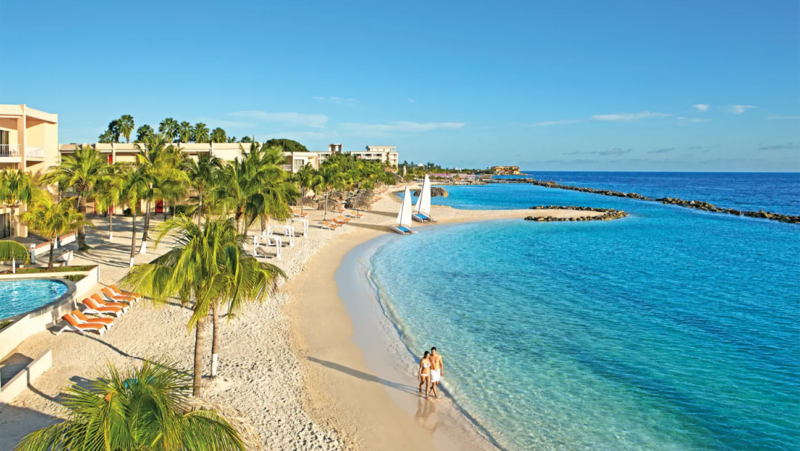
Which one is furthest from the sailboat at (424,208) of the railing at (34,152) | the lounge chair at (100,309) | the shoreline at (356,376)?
the lounge chair at (100,309)

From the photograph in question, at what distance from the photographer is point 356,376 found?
14070mm

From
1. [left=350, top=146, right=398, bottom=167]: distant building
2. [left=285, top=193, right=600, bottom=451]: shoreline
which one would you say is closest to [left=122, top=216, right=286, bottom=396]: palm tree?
[left=285, top=193, right=600, bottom=451]: shoreline

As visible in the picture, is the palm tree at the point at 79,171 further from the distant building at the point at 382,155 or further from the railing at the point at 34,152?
the distant building at the point at 382,155

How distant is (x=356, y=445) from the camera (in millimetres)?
10570

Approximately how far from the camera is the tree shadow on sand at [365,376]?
13.5m

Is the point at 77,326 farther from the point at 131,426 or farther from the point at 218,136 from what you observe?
the point at 218,136

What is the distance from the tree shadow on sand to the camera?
13461mm

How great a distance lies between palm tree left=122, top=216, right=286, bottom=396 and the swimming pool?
1029 centimetres

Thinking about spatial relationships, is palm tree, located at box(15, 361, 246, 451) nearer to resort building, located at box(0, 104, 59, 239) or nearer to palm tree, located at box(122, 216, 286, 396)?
palm tree, located at box(122, 216, 286, 396)

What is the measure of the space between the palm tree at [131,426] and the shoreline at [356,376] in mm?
5563

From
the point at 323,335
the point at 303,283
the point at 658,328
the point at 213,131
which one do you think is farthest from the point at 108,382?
the point at 213,131

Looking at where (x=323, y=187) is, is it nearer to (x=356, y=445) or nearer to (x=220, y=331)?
(x=220, y=331)

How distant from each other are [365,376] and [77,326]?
941 centimetres

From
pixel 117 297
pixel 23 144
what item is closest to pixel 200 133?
pixel 23 144
